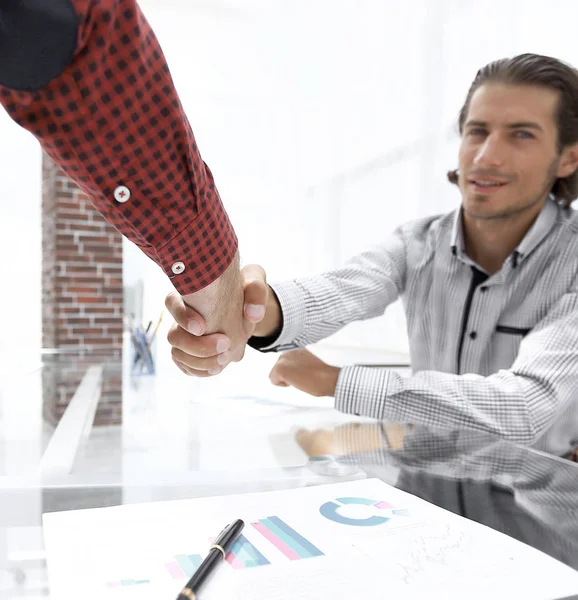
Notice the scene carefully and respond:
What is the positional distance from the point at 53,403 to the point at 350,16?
368 cm

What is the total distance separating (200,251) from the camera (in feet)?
2.59

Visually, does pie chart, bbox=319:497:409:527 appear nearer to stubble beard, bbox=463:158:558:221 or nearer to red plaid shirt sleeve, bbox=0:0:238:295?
red plaid shirt sleeve, bbox=0:0:238:295

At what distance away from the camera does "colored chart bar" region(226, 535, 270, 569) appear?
0.52m

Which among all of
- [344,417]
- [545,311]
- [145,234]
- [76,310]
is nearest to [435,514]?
[145,234]

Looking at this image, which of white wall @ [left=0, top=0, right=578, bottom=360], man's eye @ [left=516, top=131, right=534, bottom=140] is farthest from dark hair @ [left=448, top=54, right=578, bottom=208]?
white wall @ [left=0, top=0, right=578, bottom=360]

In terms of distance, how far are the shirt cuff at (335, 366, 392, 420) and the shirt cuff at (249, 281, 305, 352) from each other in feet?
0.66

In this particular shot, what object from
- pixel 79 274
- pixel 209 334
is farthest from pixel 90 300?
pixel 209 334

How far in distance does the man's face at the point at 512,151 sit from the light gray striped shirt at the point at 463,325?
Result: 0.08 meters

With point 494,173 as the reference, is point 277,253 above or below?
below

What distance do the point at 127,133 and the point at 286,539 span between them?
449 millimetres

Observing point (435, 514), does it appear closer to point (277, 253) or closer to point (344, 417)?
point (344, 417)

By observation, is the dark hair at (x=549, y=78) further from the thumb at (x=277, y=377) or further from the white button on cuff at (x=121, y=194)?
the white button on cuff at (x=121, y=194)

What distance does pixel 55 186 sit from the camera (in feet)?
12.4

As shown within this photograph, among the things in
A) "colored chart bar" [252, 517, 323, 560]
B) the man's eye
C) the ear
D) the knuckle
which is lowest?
"colored chart bar" [252, 517, 323, 560]
